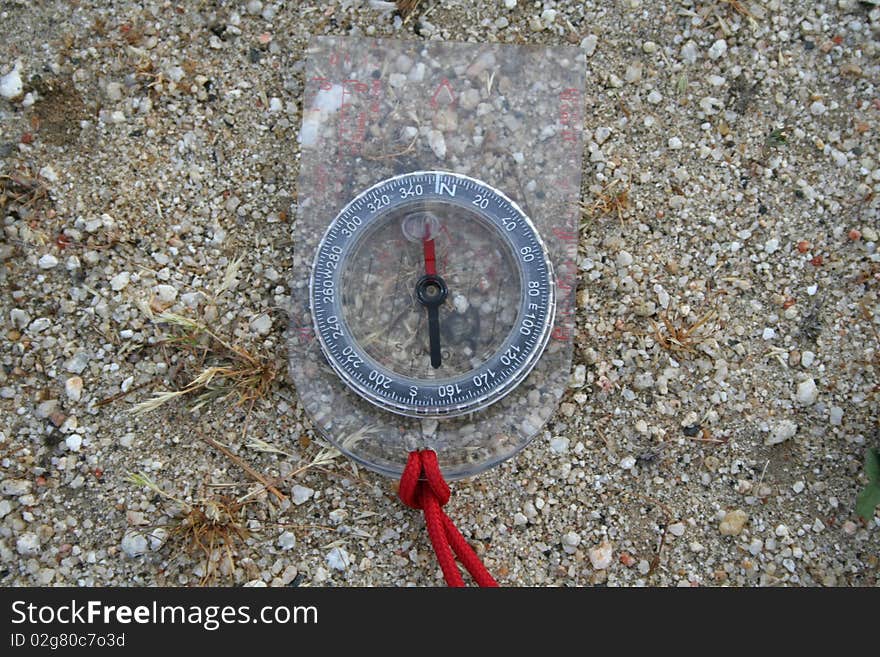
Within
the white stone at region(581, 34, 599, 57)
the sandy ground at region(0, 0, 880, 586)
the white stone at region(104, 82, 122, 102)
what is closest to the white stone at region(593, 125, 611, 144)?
the sandy ground at region(0, 0, 880, 586)

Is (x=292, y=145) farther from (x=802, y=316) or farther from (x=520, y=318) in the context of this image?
(x=802, y=316)

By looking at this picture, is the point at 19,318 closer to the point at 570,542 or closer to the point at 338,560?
the point at 338,560

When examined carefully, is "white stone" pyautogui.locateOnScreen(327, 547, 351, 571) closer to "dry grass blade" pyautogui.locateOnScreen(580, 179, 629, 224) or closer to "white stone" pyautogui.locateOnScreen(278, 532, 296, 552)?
"white stone" pyautogui.locateOnScreen(278, 532, 296, 552)

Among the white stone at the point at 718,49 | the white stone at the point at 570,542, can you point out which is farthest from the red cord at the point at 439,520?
the white stone at the point at 718,49

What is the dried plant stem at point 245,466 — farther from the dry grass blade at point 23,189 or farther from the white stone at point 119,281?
the dry grass blade at point 23,189

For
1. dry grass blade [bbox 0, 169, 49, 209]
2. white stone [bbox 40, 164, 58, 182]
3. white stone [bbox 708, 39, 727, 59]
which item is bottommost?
dry grass blade [bbox 0, 169, 49, 209]

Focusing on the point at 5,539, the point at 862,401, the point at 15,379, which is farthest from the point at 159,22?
the point at 862,401

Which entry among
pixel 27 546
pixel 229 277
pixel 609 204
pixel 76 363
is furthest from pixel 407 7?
pixel 27 546
